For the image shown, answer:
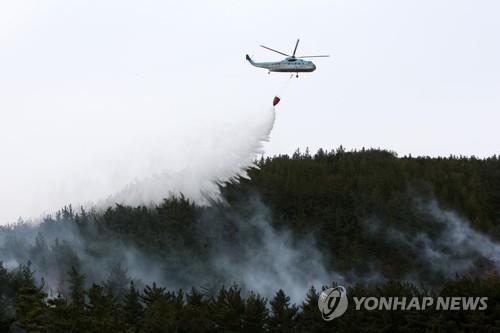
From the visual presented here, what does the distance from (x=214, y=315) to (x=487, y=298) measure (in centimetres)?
1709

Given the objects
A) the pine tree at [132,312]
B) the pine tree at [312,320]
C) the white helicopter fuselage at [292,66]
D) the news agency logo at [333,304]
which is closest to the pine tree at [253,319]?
the pine tree at [312,320]

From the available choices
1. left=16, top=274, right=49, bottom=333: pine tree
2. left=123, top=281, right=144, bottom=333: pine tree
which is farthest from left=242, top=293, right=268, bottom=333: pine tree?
left=16, top=274, right=49, bottom=333: pine tree

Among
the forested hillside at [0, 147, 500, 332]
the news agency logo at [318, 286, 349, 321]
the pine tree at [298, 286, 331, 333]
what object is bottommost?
the pine tree at [298, 286, 331, 333]

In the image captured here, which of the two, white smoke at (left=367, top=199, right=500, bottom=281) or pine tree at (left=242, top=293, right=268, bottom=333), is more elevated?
white smoke at (left=367, top=199, right=500, bottom=281)

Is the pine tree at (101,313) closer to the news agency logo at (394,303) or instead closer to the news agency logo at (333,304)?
the news agency logo at (333,304)

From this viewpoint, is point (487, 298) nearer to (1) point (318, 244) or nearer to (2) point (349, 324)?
(2) point (349, 324)

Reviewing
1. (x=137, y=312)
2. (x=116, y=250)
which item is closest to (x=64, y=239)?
(x=116, y=250)

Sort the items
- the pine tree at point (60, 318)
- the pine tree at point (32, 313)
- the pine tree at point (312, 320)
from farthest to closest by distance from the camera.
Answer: the pine tree at point (32, 313), the pine tree at point (312, 320), the pine tree at point (60, 318)

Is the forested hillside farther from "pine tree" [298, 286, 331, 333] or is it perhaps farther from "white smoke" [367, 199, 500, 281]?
"pine tree" [298, 286, 331, 333]

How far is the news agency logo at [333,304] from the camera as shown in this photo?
56688 mm

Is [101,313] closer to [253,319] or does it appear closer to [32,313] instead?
[32,313]

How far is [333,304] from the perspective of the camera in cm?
5747

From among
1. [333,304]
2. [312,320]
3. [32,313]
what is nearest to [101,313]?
[32,313]

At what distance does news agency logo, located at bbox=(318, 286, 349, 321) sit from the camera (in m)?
56.7
